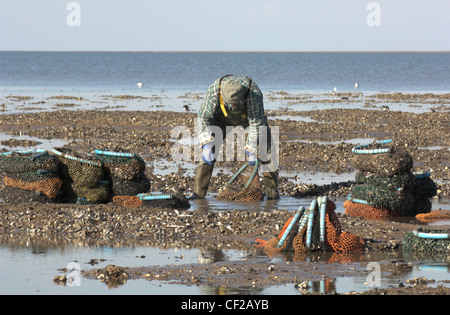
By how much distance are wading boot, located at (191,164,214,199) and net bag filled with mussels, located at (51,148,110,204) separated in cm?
159

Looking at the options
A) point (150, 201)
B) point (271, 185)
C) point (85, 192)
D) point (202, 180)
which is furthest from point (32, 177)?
point (271, 185)

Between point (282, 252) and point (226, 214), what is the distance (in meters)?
1.86

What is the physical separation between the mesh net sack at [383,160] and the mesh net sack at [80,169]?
12.8ft

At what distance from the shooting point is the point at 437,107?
97.9ft

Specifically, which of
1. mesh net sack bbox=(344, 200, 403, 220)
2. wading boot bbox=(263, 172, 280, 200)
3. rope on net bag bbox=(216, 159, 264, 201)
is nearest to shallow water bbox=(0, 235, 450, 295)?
mesh net sack bbox=(344, 200, 403, 220)

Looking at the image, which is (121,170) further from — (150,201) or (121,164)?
(150,201)

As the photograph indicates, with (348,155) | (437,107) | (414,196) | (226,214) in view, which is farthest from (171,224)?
(437,107)

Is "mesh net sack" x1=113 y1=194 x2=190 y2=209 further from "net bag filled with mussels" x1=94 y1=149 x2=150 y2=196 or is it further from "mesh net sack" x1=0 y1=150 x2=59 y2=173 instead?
"mesh net sack" x1=0 y1=150 x2=59 y2=173

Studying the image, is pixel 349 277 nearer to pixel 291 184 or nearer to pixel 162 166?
pixel 291 184

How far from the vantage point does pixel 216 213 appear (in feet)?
33.7

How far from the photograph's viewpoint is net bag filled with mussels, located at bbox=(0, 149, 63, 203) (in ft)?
34.5

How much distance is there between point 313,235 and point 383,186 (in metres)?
2.44

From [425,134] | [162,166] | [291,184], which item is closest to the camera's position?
[291,184]

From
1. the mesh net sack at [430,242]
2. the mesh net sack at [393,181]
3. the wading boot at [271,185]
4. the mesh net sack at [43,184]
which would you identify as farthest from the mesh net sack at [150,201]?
the mesh net sack at [430,242]
